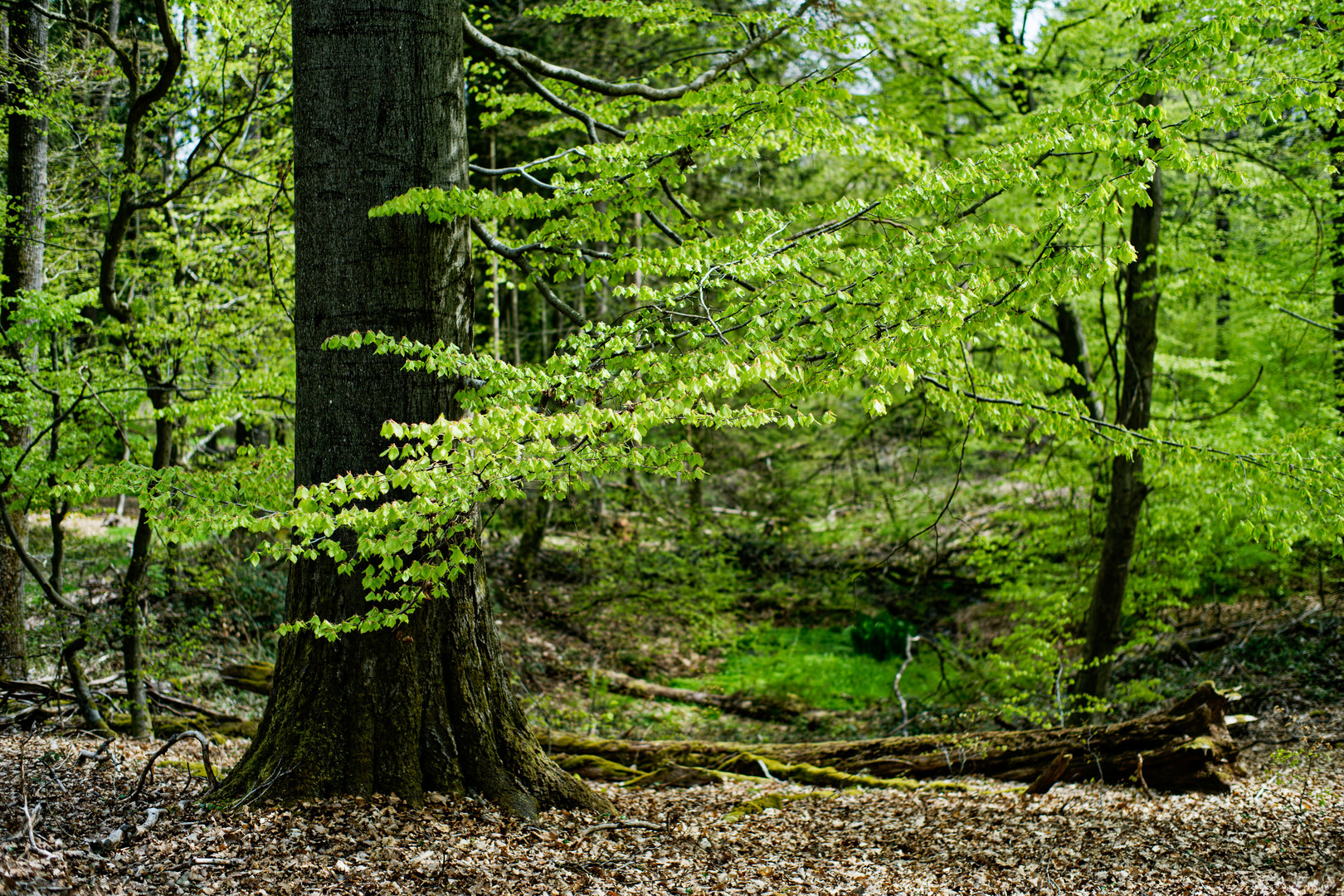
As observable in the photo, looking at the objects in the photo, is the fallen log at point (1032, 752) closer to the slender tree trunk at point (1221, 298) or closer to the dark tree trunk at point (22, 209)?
the dark tree trunk at point (22, 209)

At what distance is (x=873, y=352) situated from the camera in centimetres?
310

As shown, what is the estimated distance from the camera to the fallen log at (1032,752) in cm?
500

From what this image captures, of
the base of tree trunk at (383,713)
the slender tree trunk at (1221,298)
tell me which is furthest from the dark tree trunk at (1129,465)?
the base of tree trunk at (383,713)

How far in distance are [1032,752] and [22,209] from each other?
7.94 m

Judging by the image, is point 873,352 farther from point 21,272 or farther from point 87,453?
point 21,272

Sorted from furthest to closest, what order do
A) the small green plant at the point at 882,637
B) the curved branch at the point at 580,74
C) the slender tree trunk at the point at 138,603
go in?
the small green plant at the point at 882,637 → the slender tree trunk at the point at 138,603 → the curved branch at the point at 580,74

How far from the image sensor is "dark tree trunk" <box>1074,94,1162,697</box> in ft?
22.1

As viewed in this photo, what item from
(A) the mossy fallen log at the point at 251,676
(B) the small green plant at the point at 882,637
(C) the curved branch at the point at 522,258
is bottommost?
(B) the small green plant at the point at 882,637

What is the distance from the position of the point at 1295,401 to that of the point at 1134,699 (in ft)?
11.5

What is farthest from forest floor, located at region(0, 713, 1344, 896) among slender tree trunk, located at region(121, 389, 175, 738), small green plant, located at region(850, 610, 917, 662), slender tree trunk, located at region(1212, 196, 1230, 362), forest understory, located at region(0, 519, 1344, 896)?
small green plant, located at region(850, 610, 917, 662)

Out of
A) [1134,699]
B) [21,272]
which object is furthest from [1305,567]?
[21,272]

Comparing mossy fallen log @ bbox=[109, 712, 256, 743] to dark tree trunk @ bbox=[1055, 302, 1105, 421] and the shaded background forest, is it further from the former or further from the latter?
dark tree trunk @ bbox=[1055, 302, 1105, 421]

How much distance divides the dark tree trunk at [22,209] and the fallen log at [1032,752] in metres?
4.26

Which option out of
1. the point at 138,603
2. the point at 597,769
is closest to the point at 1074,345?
the point at 597,769
